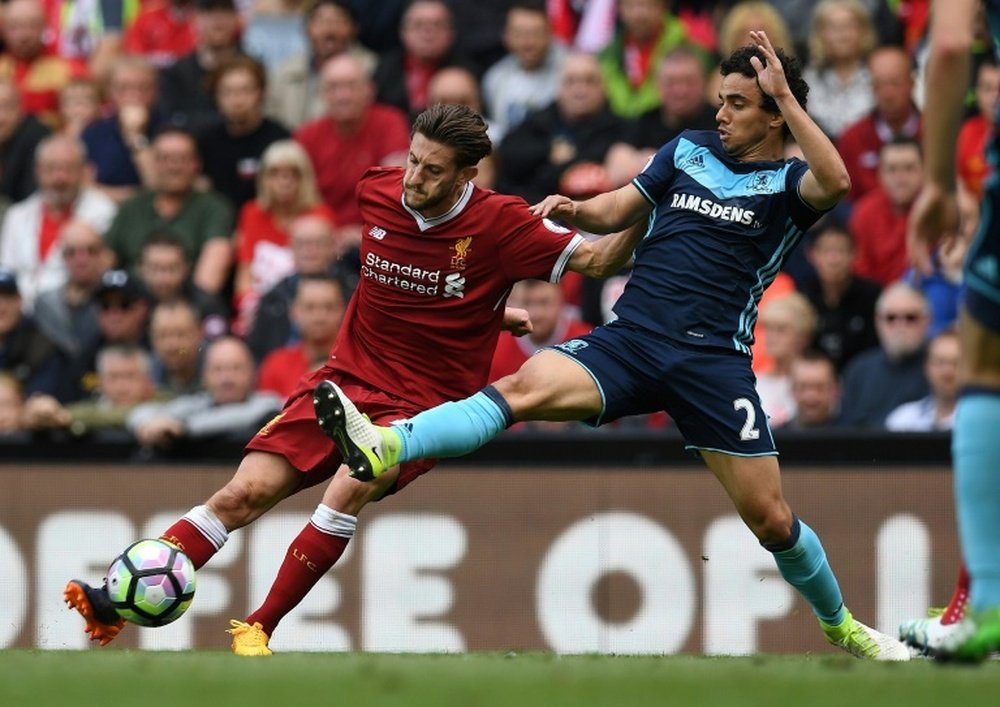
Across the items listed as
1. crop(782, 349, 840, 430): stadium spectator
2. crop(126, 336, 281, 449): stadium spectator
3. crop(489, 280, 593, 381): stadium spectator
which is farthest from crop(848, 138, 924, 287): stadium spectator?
A: crop(126, 336, 281, 449): stadium spectator

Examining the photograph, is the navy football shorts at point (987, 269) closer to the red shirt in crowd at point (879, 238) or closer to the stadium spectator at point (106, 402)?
the stadium spectator at point (106, 402)

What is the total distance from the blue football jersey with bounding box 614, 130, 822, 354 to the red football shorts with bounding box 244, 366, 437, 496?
3.23ft

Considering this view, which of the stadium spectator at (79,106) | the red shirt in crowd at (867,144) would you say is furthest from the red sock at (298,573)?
the stadium spectator at (79,106)

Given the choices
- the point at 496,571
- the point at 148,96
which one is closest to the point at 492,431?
the point at 496,571

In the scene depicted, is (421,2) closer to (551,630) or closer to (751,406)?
(551,630)

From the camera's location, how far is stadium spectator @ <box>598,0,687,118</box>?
1343 cm

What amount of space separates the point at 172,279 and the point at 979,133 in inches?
199

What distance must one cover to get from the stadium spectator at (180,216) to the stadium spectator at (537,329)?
106 inches

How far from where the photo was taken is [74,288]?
12961 millimetres

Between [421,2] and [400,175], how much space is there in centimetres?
616

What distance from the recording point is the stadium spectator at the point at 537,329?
11141 millimetres

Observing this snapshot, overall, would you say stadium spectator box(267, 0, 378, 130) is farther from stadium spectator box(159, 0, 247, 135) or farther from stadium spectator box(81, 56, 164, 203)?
stadium spectator box(81, 56, 164, 203)

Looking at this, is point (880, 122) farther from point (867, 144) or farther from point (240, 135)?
point (240, 135)

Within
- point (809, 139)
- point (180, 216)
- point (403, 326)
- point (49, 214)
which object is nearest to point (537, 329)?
point (180, 216)
